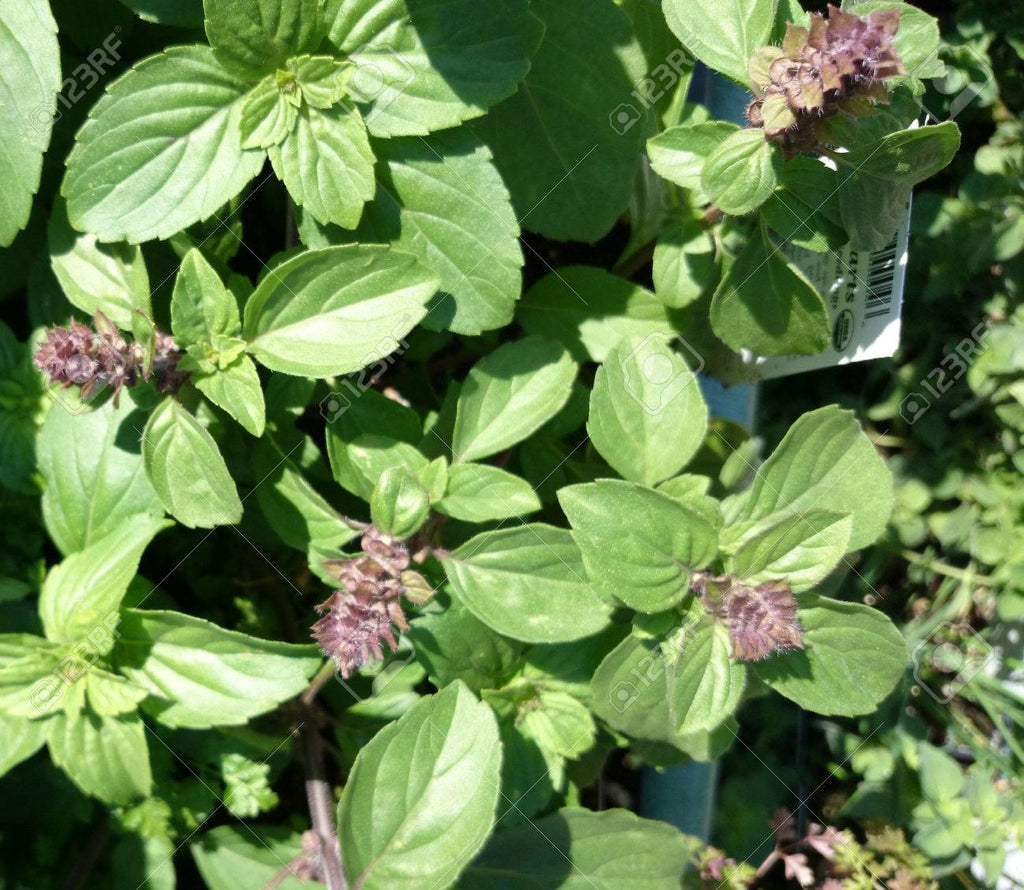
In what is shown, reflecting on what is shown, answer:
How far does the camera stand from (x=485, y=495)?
1229mm

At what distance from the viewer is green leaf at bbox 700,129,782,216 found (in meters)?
1.07

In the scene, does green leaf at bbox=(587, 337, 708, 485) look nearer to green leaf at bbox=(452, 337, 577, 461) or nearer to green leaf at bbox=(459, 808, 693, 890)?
green leaf at bbox=(452, 337, 577, 461)

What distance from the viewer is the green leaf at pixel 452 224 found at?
121 cm

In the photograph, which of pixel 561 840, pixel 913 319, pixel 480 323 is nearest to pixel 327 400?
pixel 480 323

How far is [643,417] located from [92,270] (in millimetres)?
773

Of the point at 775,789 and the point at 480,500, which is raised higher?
the point at 480,500

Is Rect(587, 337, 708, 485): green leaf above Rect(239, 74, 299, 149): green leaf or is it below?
below

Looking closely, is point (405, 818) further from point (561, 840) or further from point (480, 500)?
point (480, 500)

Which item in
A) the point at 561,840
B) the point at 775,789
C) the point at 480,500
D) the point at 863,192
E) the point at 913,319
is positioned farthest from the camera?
the point at 775,789

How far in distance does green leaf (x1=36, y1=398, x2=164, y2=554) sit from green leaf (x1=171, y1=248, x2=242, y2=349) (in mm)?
205

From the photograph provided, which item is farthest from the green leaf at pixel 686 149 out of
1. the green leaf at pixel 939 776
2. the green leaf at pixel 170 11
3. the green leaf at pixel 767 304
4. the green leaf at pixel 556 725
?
the green leaf at pixel 939 776

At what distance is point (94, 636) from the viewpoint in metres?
1.24

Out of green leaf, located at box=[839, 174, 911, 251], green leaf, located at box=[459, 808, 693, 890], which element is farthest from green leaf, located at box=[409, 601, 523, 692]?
green leaf, located at box=[839, 174, 911, 251]

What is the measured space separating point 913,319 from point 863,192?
649mm
